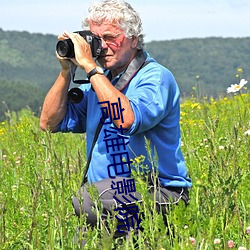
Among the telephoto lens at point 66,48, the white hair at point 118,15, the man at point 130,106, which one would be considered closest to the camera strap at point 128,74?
the man at point 130,106

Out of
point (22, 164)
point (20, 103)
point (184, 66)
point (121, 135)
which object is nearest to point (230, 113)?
point (22, 164)

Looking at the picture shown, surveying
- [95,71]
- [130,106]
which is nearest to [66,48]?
[95,71]

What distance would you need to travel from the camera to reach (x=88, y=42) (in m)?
3.27

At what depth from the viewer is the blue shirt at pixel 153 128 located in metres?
3.18

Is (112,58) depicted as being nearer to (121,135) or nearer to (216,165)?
(121,135)

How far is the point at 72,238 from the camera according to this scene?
3.12 m

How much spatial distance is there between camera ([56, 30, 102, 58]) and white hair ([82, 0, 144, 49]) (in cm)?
10

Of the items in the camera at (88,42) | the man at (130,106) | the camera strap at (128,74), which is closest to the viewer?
the man at (130,106)

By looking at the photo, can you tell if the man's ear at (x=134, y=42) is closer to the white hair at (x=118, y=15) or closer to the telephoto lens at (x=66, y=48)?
the white hair at (x=118, y=15)

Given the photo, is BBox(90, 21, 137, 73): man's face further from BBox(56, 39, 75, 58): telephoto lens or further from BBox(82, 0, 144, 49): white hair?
BBox(56, 39, 75, 58): telephoto lens

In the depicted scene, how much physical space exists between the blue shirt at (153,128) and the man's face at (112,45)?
0.38 ft

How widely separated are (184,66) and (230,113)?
191 meters

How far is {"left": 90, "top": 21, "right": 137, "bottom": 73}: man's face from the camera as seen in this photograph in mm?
3369

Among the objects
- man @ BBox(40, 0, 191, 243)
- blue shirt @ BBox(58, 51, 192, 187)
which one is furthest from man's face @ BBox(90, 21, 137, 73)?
blue shirt @ BBox(58, 51, 192, 187)
